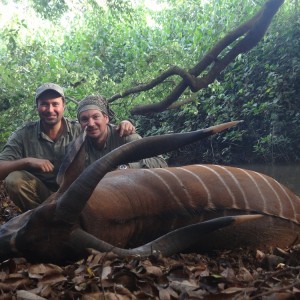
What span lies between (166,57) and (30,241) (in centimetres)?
610

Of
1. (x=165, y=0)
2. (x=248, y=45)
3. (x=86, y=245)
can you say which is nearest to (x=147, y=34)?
(x=165, y=0)

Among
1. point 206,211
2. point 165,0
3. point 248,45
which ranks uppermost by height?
point 165,0

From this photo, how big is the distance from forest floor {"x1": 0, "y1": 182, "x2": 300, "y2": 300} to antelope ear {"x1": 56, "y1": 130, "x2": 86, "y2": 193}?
480 mm

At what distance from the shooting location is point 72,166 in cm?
308

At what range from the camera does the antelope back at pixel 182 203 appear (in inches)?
128

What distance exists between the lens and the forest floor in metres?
2.08

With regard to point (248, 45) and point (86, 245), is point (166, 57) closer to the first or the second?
point (248, 45)

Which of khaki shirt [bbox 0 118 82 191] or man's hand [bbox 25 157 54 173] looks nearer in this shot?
man's hand [bbox 25 157 54 173]

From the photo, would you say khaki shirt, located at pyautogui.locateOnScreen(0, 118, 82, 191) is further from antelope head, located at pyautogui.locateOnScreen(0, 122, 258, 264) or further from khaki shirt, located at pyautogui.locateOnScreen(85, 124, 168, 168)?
antelope head, located at pyautogui.locateOnScreen(0, 122, 258, 264)

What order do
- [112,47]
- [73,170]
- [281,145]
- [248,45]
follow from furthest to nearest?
[112,47] < [281,145] < [248,45] < [73,170]

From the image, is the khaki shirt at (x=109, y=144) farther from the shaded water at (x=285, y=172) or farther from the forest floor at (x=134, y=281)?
the shaded water at (x=285, y=172)

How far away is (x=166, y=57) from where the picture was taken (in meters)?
8.55

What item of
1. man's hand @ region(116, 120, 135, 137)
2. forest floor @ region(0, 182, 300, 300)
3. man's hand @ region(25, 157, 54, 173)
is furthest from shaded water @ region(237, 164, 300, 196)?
forest floor @ region(0, 182, 300, 300)

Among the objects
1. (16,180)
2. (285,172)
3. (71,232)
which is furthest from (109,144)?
(285,172)
